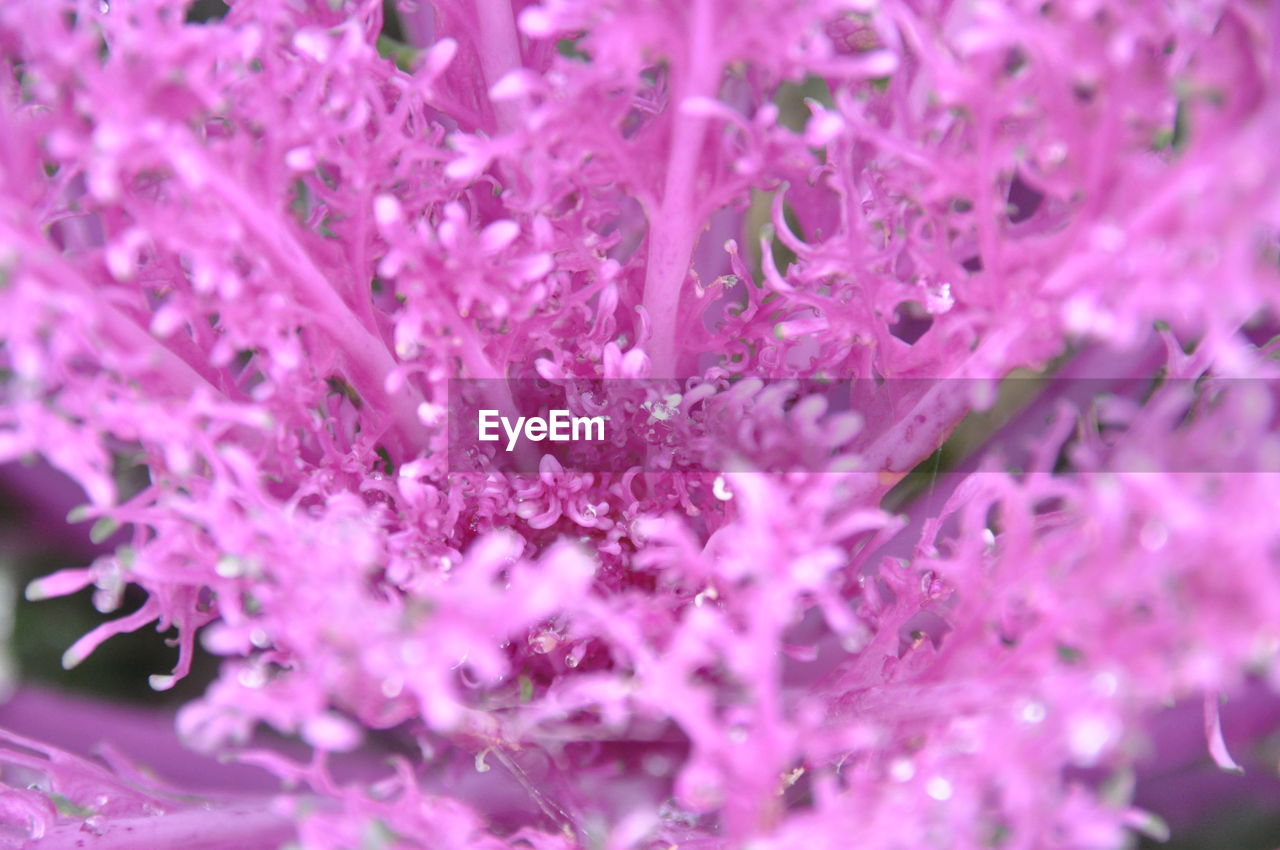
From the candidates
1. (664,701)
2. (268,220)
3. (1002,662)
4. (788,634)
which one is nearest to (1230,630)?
(1002,662)

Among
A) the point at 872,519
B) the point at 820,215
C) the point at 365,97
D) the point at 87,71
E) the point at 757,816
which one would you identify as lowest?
the point at 757,816

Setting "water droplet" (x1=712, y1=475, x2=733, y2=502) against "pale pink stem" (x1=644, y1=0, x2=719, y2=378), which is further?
"water droplet" (x1=712, y1=475, x2=733, y2=502)

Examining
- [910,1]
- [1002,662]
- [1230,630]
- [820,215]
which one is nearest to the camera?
[1230,630]

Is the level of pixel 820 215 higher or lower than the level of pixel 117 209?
higher

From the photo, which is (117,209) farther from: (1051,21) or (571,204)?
(1051,21)

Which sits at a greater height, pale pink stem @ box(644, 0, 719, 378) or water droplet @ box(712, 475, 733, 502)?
pale pink stem @ box(644, 0, 719, 378)

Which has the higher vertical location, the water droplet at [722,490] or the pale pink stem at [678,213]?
the pale pink stem at [678,213]

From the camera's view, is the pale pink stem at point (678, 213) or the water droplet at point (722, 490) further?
the water droplet at point (722, 490)

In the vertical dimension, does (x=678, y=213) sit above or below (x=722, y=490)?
above

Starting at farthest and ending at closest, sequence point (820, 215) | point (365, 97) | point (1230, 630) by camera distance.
Result: point (820, 215) < point (365, 97) < point (1230, 630)

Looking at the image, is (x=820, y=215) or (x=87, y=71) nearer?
(x=87, y=71)
